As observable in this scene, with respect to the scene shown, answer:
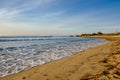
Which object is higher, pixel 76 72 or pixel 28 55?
pixel 76 72

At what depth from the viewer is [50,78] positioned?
5746mm

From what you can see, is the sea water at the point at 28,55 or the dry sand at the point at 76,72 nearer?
the dry sand at the point at 76,72

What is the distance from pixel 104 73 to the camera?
5895mm

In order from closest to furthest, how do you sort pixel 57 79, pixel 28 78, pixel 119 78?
1. pixel 119 78
2. pixel 57 79
3. pixel 28 78

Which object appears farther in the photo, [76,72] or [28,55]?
[28,55]

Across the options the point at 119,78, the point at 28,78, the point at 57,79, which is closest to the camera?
the point at 119,78

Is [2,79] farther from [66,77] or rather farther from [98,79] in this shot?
[98,79]

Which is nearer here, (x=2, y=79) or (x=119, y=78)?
(x=119, y=78)

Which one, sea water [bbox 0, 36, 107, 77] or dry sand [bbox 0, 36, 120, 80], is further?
sea water [bbox 0, 36, 107, 77]

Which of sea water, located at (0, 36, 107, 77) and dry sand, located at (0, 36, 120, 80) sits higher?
dry sand, located at (0, 36, 120, 80)

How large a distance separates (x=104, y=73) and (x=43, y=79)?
2.19 metres

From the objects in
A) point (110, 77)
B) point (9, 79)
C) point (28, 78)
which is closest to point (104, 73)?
point (110, 77)

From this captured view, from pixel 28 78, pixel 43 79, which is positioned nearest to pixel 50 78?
pixel 43 79

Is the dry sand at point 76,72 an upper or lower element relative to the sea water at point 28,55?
upper
